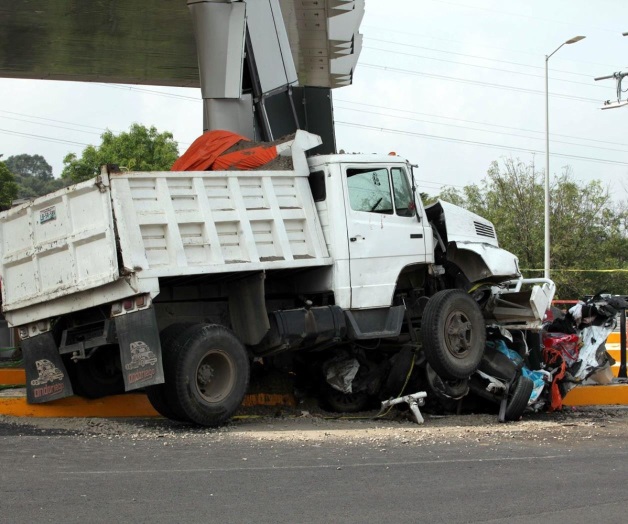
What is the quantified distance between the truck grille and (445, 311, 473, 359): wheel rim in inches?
64.0

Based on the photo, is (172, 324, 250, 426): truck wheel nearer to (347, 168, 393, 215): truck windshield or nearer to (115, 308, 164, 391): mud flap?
(115, 308, 164, 391): mud flap

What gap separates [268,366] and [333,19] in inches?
604

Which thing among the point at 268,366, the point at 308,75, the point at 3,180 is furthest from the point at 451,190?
the point at 268,366

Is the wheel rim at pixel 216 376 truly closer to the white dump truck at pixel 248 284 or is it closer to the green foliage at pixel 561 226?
the white dump truck at pixel 248 284

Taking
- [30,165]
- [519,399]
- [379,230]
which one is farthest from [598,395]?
[30,165]

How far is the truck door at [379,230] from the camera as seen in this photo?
1197 cm

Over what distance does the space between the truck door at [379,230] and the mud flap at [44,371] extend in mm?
3512

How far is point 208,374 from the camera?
35.6 ft

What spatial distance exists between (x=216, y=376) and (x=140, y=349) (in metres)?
1.09

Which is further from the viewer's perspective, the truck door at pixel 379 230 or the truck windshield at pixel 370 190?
the truck windshield at pixel 370 190

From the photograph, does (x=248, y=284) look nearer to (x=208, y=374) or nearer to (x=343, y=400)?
(x=208, y=374)

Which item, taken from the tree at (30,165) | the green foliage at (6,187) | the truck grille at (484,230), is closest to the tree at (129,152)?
the green foliage at (6,187)

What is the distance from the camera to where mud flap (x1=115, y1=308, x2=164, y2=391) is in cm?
1009

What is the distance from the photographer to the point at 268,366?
13.1 metres
